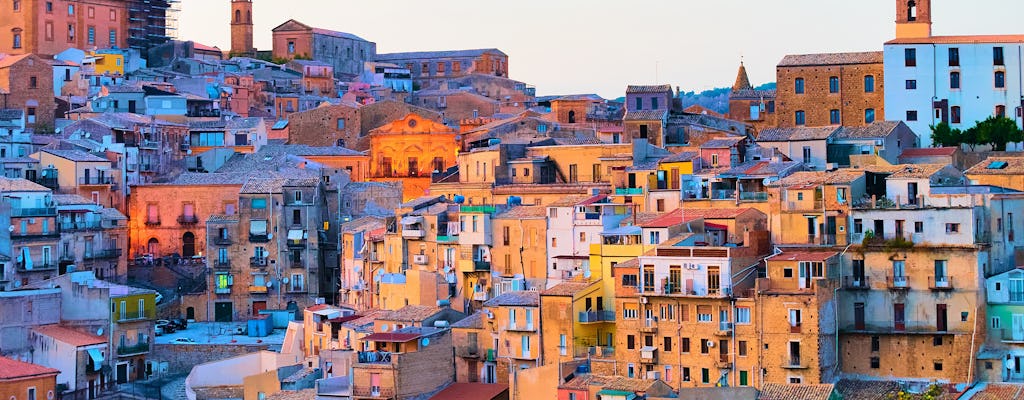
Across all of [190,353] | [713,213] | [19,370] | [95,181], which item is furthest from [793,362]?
[95,181]

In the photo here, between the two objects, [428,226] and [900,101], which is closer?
[428,226]

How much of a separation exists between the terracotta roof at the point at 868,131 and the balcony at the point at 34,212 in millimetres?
24783

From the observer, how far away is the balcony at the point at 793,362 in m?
46.6

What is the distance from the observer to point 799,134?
58.9 meters

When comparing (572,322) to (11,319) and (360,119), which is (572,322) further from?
(360,119)

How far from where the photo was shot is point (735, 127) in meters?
68.7

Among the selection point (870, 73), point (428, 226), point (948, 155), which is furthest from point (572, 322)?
point (870, 73)

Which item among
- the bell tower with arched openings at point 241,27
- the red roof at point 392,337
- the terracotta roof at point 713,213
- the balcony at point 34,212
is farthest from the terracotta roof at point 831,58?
the bell tower with arched openings at point 241,27

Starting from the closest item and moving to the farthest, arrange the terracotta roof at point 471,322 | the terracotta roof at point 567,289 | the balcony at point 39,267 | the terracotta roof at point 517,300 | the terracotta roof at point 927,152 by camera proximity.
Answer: the terracotta roof at point 567,289 → the terracotta roof at point 517,300 → the terracotta roof at point 471,322 → the terracotta roof at point 927,152 → the balcony at point 39,267

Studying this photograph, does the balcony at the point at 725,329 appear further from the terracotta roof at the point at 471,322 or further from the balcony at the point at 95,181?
the balcony at the point at 95,181

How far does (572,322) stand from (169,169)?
27.2 meters

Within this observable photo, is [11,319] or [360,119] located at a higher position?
[360,119]

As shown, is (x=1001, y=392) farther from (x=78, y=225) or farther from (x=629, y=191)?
(x=78, y=225)

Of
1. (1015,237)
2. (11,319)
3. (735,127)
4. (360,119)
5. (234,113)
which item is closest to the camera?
(1015,237)
